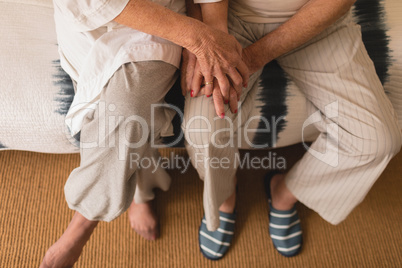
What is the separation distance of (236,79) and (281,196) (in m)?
0.47

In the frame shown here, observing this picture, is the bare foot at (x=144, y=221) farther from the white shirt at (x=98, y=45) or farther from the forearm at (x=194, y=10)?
the forearm at (x=194, y=10)

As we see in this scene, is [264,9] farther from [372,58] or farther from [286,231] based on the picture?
[286,231]

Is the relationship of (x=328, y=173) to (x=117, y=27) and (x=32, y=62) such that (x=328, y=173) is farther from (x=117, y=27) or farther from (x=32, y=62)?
(x=32, y=62)

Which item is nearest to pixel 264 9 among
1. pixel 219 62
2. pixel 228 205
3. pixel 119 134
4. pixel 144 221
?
pixel 219 62

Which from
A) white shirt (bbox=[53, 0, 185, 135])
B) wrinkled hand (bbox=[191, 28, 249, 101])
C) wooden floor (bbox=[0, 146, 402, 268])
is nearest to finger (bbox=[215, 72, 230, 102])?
wrinkled hand (bbox=[191, 28, 249, 101])

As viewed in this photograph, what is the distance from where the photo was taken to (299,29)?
0.79m

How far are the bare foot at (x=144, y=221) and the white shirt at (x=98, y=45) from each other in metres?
0.38

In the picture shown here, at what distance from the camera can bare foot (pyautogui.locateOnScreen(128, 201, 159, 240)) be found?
1.02 meters

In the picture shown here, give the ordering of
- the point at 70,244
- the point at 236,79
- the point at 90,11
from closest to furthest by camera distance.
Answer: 1. the point at 90,11
2. the point at 236,79
3. the point at 70,244

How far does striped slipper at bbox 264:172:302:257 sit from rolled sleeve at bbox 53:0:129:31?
2.53 ft

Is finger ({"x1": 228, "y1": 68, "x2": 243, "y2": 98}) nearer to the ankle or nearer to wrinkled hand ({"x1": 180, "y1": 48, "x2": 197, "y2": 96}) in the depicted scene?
wrinkled hand ({"x1": 180, "y1": 48, "x2": 197, "y2": 96})

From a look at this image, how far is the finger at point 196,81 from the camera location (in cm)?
75

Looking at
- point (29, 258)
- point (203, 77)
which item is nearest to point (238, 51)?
point (203, 77)

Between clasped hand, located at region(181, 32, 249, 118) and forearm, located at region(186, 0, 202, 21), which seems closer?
clasped hand, located at region(181, 32, 249, 118)
